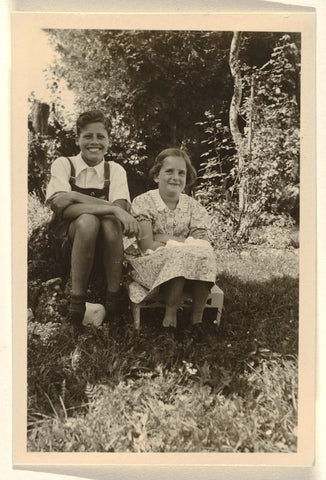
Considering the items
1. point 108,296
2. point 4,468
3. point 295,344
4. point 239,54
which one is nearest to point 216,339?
point 295,344

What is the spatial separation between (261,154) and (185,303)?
0.77 metres

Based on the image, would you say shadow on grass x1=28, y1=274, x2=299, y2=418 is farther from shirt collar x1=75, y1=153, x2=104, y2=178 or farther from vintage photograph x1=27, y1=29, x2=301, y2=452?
shirt collar x1=75, y1=153, x2=104, y2=178

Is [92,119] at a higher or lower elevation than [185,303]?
higher

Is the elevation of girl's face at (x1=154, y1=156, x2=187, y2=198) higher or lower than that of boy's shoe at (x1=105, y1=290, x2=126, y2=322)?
higher

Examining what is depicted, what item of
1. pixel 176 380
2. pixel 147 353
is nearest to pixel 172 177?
pixel 147 353

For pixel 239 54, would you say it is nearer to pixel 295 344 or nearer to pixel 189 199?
pixel 189 199

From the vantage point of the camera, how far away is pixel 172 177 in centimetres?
260

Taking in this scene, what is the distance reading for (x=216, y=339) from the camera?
2.60 m

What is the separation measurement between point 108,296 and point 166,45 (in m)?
1.16

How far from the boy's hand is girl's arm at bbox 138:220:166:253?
1.0 inches

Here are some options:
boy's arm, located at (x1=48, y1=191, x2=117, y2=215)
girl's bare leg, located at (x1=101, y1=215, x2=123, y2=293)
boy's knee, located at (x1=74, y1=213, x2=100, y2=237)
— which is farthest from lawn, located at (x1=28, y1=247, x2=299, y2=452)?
boy's arm, located at (x1=48, y1=191, x2=117, y2=215)

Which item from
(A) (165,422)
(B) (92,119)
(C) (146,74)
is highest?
(C) (146,74)

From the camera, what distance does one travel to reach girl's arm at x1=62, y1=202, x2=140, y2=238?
2557 mm

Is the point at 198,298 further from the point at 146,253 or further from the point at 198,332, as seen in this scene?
the point at 146,253
